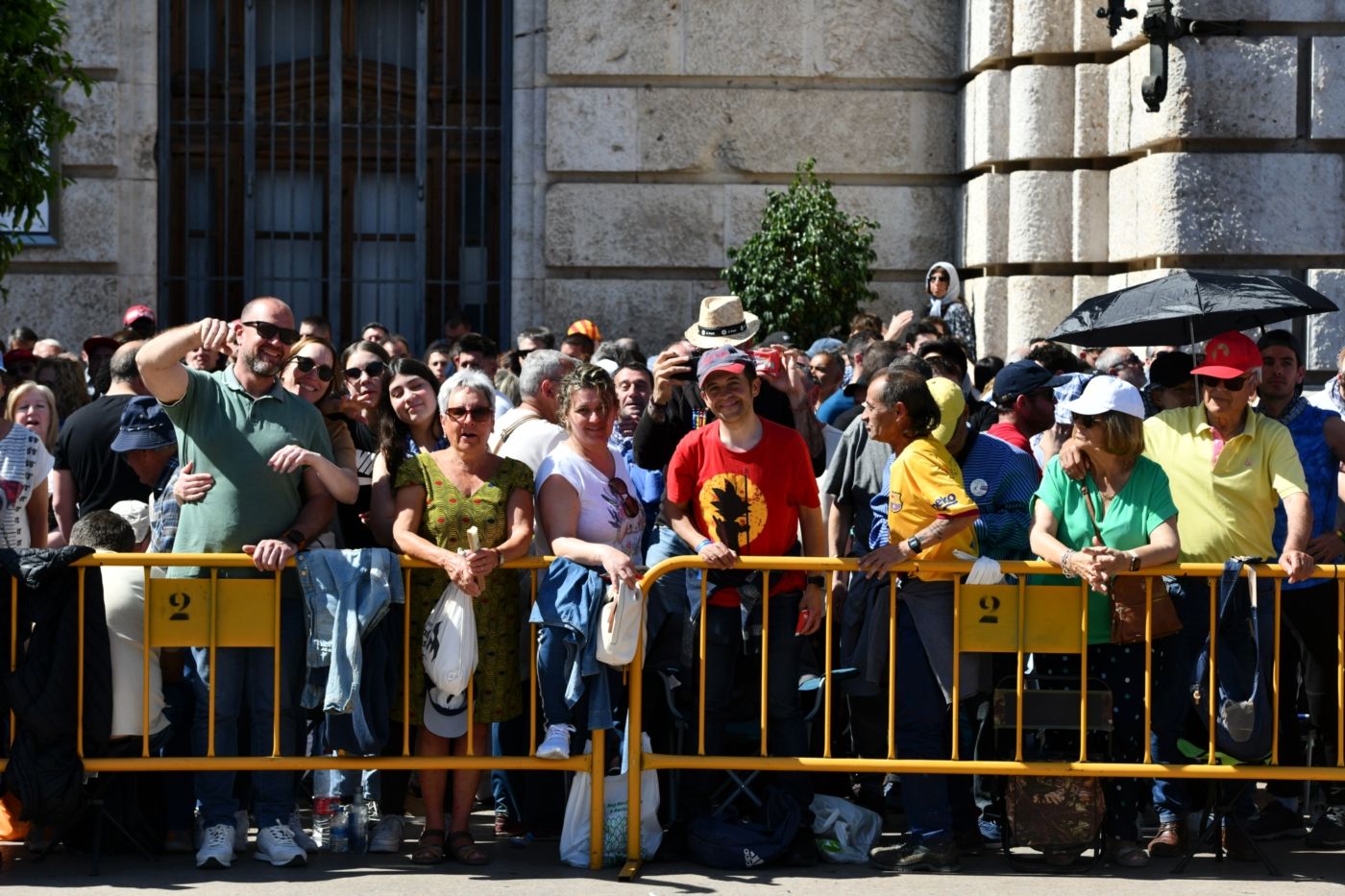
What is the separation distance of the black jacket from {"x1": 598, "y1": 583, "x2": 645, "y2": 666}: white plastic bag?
5.92 ft

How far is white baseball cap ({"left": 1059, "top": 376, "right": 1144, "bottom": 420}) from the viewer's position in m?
7.00

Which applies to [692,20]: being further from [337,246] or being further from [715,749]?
[715,749]

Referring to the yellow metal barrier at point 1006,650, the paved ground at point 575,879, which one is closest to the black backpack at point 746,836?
the paved ground at point 575,879

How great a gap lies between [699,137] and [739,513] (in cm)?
738

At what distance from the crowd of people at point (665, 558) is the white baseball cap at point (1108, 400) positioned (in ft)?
0.04

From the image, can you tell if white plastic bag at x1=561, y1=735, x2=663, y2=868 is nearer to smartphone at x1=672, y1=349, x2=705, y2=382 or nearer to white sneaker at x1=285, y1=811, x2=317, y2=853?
white sneaker at x1=285, y1=811, x2=317, y2=853

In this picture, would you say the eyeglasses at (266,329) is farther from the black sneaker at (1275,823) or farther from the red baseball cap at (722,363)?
the black sneaker at (1275,823)

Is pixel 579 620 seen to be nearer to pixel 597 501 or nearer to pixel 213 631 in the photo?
pixel 597 501

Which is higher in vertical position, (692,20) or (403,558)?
(692,20)

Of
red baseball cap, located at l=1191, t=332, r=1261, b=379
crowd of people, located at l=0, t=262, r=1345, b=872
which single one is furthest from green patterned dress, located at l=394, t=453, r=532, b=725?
red baseball cap, located at l=1191, t=332, r=1261, b=379

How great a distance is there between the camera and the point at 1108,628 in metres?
7.15

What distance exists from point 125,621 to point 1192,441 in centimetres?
408

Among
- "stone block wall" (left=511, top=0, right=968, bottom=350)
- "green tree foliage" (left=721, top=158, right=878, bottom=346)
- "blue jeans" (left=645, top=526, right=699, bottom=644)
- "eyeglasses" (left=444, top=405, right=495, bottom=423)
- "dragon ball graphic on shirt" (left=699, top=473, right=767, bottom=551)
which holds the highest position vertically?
"stone block wall" (left=511, top=0, right=968, bottom=350)

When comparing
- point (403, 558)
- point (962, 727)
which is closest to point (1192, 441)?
point (962, 727)
